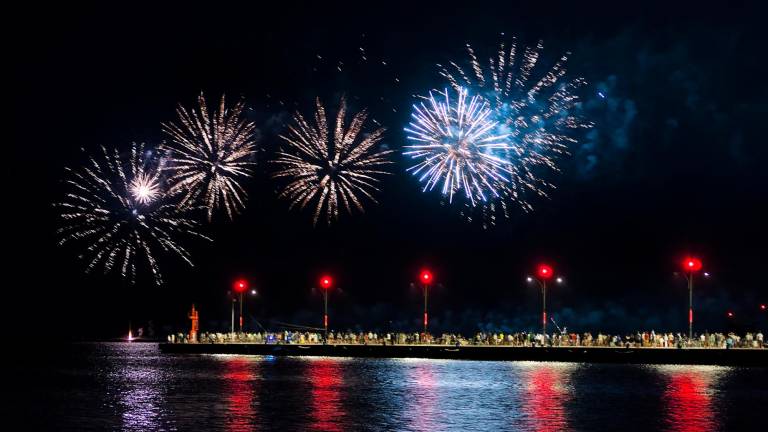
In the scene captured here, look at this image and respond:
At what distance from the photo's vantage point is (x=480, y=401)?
56.8 meters

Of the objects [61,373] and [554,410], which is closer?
[554,410]

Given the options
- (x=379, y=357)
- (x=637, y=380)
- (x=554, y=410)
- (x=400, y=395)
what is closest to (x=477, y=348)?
(x=379, y=357)

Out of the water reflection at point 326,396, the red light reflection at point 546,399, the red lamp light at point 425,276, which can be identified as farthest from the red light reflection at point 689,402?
the red lamp light at point 425,276

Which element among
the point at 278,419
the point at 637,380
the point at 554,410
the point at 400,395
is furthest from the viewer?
the point at 637,380

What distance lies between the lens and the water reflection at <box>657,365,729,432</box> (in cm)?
4662

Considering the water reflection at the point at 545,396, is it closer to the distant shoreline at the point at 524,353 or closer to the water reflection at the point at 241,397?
the distant shoreline at the point at 524,353

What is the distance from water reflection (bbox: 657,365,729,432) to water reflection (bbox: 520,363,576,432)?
5217mm

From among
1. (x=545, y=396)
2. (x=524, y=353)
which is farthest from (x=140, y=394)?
(x=524, y=353)

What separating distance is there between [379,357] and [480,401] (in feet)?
199

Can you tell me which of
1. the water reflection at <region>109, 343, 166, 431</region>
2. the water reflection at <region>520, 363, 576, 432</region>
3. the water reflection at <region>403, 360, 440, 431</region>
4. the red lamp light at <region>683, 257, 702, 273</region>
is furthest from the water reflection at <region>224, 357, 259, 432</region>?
the red lamp light at <region>683, 257, 702, 273</region>

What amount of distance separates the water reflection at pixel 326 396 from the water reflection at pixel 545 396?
29.5 feet

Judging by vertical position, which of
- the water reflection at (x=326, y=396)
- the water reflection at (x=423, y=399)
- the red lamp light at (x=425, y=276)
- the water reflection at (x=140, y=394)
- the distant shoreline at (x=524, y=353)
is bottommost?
the water reflection at (x=140, y=394)

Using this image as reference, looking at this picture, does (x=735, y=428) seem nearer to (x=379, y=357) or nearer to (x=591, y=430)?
(x=591, y=430)

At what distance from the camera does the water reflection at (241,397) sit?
47.4m
